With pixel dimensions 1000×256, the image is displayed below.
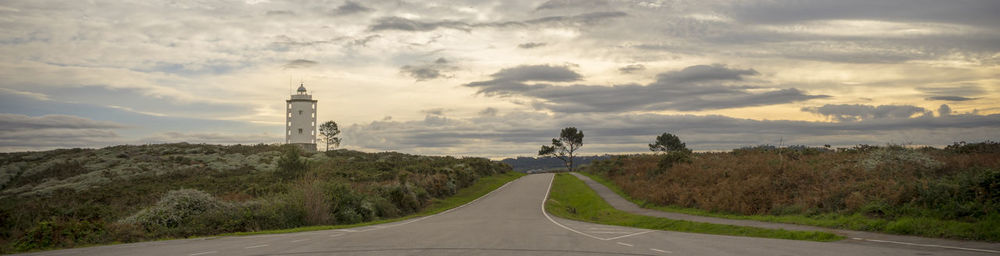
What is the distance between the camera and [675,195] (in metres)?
A: 32.0

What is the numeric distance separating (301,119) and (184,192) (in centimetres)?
5203

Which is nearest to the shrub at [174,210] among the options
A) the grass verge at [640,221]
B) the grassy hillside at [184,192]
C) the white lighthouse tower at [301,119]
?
the grassy hillside at [184,192]

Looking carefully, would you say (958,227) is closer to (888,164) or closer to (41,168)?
(888,164)

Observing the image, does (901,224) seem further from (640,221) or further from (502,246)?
(502,246)

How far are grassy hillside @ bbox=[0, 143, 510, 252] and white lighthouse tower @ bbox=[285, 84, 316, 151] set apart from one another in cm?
465

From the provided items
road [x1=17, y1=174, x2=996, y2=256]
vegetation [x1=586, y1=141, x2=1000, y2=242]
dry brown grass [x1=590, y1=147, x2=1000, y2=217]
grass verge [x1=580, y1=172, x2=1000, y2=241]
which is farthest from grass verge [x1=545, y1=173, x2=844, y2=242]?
dry brown grass [x1=590, y1=147, x2=1000, y2=217]

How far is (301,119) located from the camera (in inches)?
2872

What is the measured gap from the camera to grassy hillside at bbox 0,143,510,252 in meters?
19.7

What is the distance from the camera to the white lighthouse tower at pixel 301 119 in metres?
72.8

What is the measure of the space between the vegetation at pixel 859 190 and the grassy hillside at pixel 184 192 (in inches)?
691

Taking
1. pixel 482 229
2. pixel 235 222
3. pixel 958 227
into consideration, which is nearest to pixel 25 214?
pixel 235 222

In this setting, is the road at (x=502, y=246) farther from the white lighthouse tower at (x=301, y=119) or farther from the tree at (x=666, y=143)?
the tree at (x=666, y=143)

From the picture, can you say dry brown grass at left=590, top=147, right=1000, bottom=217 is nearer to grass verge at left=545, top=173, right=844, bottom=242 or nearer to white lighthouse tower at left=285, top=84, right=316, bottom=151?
grass verge at left=545, top=173, right=844, bottom=242

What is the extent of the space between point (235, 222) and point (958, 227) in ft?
78.8
